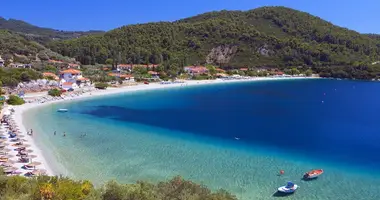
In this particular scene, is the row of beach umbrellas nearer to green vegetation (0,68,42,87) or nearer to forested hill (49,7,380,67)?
green vegetation (0,68,42,87)

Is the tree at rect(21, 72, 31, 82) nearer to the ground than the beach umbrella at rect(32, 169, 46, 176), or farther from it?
farther from it

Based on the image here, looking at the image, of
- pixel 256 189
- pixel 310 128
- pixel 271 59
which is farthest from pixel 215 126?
pixel 271 59

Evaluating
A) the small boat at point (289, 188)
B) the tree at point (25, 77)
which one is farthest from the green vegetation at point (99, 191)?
the tree at point (25, 77)

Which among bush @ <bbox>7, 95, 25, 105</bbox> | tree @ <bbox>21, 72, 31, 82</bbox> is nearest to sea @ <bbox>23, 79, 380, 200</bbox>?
bush @ <bbox>7, 95, 25, 105</bbox>

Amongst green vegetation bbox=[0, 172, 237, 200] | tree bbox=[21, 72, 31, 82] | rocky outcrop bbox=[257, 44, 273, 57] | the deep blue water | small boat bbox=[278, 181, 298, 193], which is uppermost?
rocky outcrop bbox=[257, 44, 273, 57]

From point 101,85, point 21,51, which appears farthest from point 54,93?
point 21,51

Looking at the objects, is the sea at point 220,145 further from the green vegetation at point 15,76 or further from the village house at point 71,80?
the green vegetation at point 15,76

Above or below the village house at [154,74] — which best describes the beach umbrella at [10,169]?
below

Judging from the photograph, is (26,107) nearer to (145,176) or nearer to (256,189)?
(145,176)
